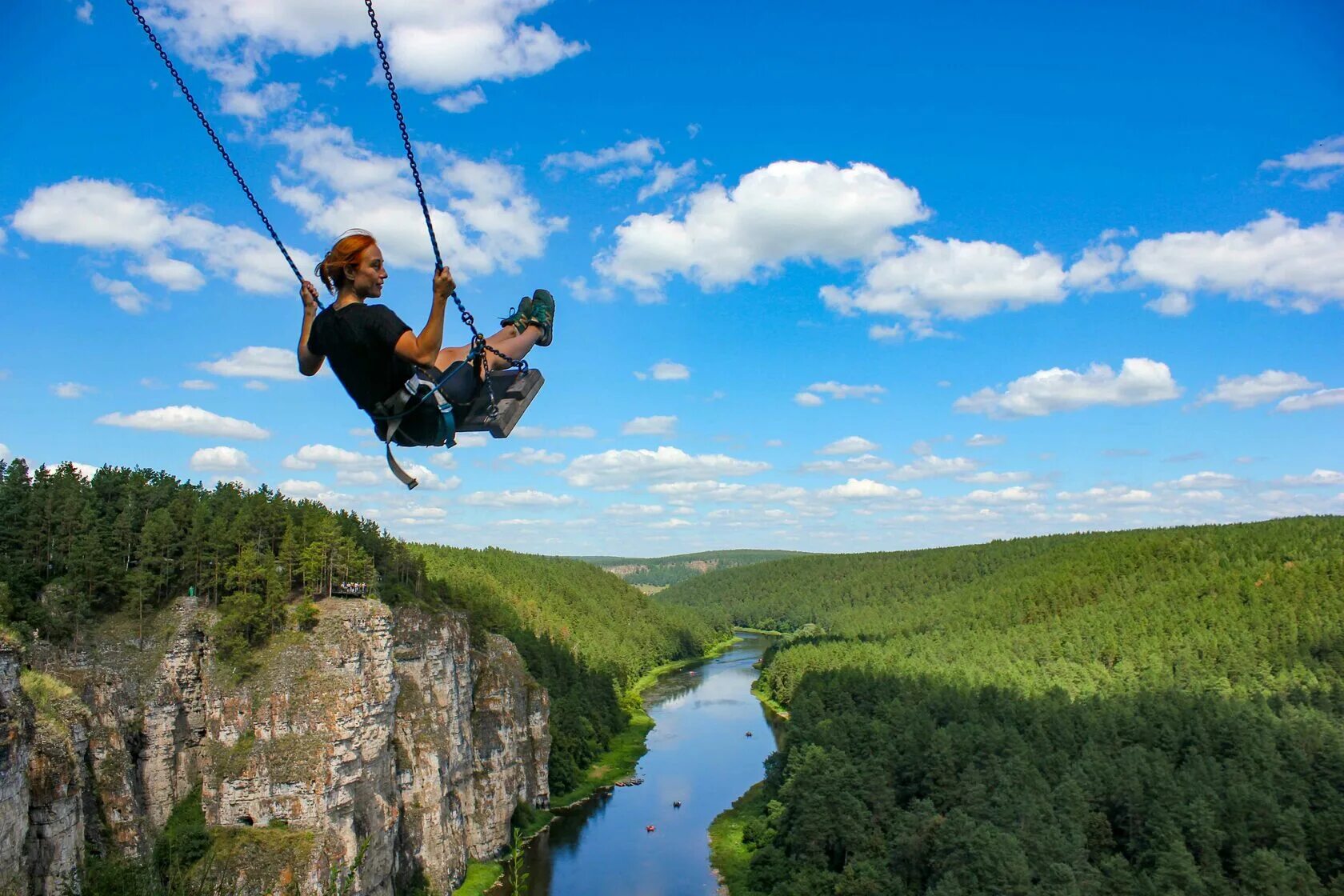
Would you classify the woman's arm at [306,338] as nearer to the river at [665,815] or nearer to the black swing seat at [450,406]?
the black swing seat at [450,406]

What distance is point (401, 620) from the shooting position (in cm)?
3378

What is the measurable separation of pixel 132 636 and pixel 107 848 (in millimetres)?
6174

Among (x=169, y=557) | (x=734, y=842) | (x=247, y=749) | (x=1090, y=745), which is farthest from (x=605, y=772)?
(x=169, y=557)

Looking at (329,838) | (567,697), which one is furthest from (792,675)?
(329,838)

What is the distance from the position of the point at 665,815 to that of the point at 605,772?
980 cm

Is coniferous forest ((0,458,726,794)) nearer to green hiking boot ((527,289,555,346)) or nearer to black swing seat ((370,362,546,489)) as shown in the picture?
black swing seat ((370,362,546,489))

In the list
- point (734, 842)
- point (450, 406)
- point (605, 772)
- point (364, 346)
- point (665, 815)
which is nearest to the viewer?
point (364, 346)

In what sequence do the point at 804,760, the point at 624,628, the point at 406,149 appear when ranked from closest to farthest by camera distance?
the point at 406,149 < the point at 804,760 < the point at 624,628

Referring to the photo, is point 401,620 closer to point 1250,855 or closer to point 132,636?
point 132,636

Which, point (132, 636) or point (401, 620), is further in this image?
point (401, 620)

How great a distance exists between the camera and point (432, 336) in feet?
16.9

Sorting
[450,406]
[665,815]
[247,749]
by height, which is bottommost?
[665,815]

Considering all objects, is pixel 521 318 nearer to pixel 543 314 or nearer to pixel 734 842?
pixel 543 314

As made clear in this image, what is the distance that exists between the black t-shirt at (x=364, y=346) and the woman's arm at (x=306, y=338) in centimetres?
27
